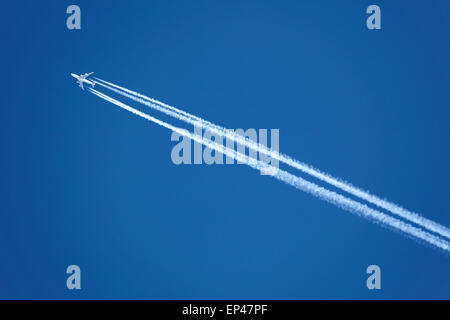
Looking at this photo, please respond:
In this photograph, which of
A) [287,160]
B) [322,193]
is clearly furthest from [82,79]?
[322,193]

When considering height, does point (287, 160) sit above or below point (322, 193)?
above

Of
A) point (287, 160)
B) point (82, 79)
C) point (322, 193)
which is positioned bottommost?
point (322, 193)

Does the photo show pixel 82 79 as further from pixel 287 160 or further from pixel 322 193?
pixel 322 193

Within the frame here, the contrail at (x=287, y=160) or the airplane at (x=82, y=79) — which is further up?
the airplane at (x=82, y=79)

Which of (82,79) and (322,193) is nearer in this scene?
(322,193)
